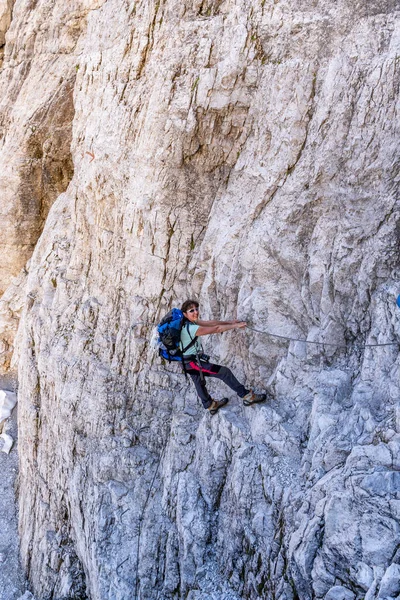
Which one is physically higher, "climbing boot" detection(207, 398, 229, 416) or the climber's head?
the climber's head

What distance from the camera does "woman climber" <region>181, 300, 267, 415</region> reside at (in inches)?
335

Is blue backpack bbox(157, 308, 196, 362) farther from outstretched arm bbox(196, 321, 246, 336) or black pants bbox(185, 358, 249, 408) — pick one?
black pants bbox(185, 358, 249, 408)

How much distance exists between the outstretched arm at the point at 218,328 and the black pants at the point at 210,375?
73 cm

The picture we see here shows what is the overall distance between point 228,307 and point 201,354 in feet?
3.80

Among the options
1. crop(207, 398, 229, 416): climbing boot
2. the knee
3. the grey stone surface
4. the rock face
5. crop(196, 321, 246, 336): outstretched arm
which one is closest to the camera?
the rock face

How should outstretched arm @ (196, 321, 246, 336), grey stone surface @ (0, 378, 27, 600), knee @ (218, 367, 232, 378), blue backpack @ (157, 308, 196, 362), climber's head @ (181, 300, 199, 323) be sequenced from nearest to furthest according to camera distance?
outstretched arm @ (196, 321, 246, 336) → blue backpack @ (157, 308, 196, 362) → climber's head @ (181, 300, 199, 323) → knee @ (218, 367, 232, 378) → grey stone surface @ (0, 378, 27, 600)

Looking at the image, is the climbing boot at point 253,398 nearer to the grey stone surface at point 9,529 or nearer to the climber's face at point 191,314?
the climber's face at point 191,314

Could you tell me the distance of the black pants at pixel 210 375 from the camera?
28.6 ft

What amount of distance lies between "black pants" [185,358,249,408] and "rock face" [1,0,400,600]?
406 mm

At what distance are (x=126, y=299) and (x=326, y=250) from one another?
5.29 metres

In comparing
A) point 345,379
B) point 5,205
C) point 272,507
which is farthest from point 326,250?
point 5,205

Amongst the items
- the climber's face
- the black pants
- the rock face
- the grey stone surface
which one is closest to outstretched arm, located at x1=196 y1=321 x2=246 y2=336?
the climber's face

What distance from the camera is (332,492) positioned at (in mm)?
6004

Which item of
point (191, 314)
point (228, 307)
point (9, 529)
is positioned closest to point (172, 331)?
point (191, 314)
